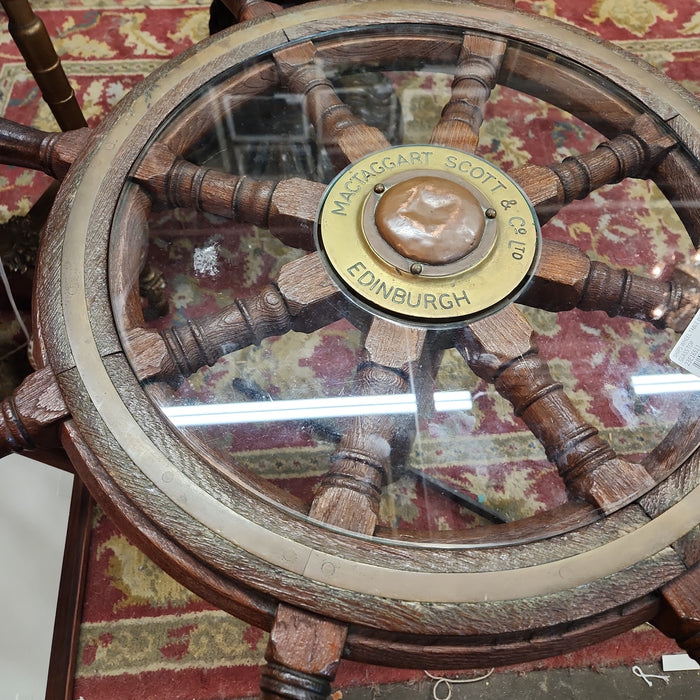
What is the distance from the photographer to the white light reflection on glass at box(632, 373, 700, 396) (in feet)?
3.33

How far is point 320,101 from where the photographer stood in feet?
3.87

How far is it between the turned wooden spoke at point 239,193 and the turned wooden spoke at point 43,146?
0.13 m

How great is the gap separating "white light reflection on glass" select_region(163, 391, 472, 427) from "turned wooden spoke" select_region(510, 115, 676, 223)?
1.26ft

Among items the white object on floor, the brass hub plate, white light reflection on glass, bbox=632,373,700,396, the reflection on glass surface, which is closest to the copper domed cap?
the brass hub plate

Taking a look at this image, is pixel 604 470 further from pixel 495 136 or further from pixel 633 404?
pixel 495 136

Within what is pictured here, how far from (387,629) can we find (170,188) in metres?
0.71

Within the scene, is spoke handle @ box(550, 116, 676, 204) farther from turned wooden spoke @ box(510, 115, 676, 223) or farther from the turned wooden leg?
the turned wooden leg

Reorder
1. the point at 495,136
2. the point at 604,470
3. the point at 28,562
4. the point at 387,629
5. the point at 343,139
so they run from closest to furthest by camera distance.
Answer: the point at 387,629, the point at 604,470, the point at 343,139, the point at 28,562, the point at 495,136

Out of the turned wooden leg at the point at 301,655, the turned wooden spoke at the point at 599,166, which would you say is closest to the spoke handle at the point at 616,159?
the turned wooden spoke at the point at 599,166

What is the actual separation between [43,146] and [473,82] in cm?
72

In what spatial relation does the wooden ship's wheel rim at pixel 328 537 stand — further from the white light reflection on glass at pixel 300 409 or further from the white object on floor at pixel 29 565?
the white object on floor at pixel 29 565

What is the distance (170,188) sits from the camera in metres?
1.06

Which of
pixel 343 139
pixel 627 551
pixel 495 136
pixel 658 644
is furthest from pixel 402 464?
pixel 495 136

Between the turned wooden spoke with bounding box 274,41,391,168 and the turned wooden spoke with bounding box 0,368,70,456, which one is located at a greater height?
the turned wooden spoke with bounding box 274,41,391,168
